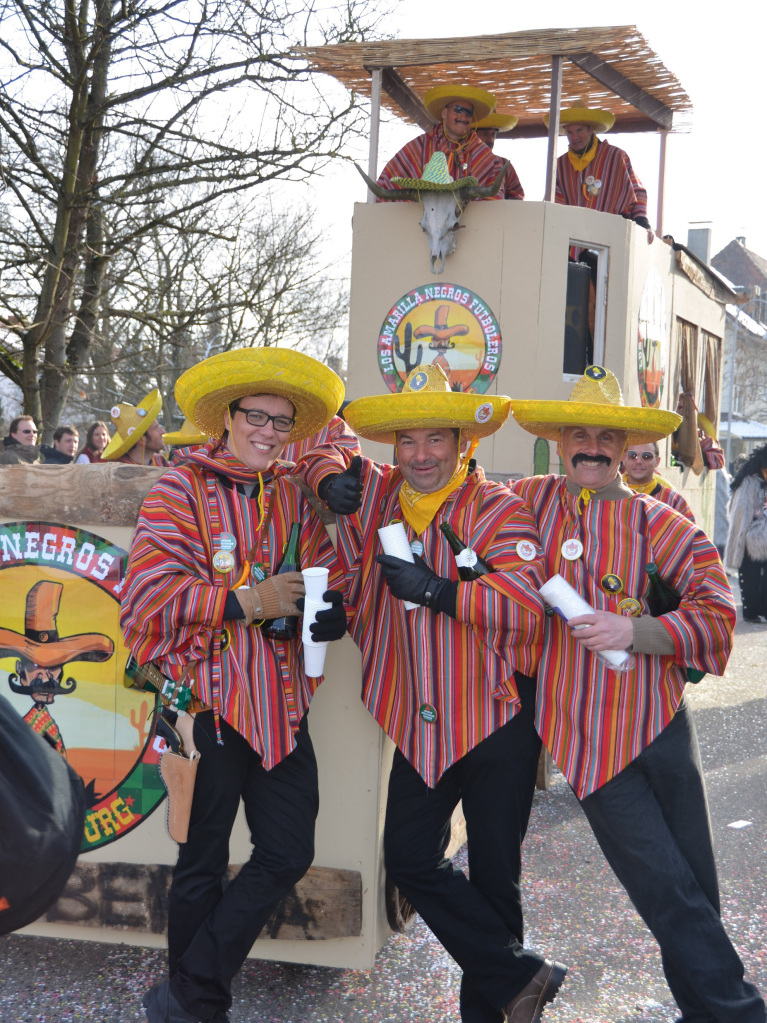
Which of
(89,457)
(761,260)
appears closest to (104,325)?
(89,457)

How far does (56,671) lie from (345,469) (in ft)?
4.01

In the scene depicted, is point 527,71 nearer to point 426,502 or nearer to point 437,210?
point 437,210

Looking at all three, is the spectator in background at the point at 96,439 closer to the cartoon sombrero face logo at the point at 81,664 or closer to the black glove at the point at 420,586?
the cartoon sombrero face logo at the point at 81,664

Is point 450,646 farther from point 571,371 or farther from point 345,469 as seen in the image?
point 571,371

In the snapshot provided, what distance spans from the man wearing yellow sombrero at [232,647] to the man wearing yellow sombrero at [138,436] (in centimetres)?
342

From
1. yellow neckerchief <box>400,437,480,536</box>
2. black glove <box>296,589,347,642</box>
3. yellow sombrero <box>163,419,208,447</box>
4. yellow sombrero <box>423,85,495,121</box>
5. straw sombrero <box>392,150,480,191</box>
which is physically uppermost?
yellow sombrero <box>423,85,495,121</box>

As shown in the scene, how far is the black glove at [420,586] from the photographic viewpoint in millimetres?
2768

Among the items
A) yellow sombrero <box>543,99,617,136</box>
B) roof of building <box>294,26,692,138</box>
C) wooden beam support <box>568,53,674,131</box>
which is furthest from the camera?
yellow sombrero <box>543,99,617,136</box>

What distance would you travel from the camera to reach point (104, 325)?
14.9 metres

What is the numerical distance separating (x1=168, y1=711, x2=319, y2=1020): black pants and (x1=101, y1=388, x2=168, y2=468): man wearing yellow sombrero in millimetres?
3683

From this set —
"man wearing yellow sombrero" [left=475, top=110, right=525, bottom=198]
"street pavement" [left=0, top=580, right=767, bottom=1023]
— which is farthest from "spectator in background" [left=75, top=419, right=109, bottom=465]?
"street pavement" [left=0, top=580, right=767, bottom=1023]

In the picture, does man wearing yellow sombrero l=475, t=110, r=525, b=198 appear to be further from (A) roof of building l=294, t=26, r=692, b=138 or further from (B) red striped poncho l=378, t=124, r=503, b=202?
(A) roof of building l=294, t=26, r=692, b=138

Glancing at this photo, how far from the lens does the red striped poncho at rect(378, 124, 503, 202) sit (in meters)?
7.72

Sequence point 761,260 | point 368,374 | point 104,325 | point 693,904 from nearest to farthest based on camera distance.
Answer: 1. point 693,904
2. point 368,374
3. point 104,325
4. point 761,260
